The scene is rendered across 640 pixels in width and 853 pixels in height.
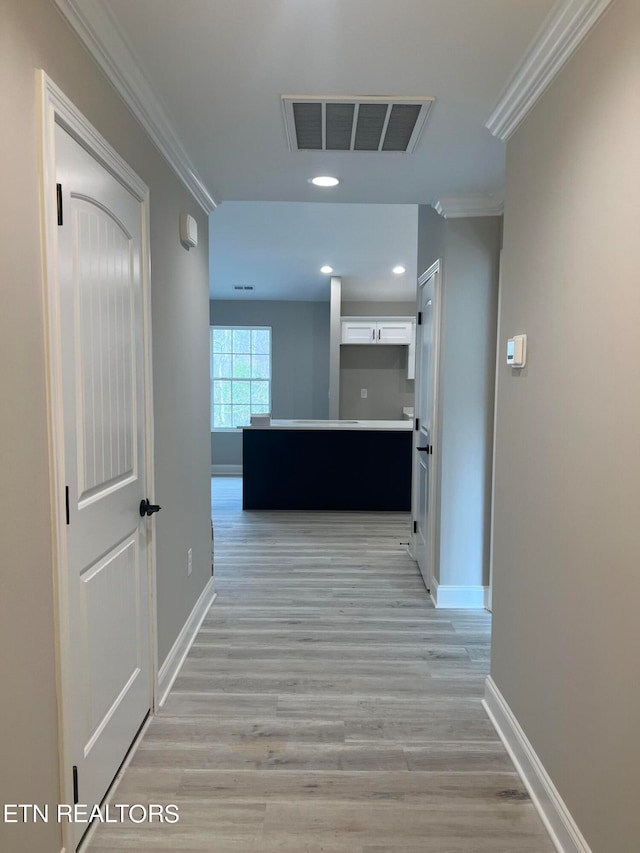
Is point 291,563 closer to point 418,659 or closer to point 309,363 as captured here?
point 418,659

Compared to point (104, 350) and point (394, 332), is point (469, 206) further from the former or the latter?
point (394, 332)

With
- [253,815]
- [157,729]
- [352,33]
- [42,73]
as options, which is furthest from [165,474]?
[352,33]

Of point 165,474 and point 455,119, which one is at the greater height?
point 455,119

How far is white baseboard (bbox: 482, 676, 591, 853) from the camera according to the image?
1528mm

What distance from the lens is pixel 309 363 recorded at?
806 centimetres

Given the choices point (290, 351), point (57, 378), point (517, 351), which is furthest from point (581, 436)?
point (290, 351)

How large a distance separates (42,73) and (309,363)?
682 centimetres

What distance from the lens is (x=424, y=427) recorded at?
3.76 metres

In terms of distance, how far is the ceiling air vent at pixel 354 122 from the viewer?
1.97 meters

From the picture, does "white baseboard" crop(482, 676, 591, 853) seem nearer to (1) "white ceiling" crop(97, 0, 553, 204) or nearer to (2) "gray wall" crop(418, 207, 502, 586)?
(2) "gray wall" crop(418, 207, 502, 586)

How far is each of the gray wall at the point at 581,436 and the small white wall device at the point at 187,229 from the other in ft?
4.92

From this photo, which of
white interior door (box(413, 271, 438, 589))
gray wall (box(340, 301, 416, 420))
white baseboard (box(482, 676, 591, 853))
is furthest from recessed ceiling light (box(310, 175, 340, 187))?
gray wall (box(340, 301, 416, 420))

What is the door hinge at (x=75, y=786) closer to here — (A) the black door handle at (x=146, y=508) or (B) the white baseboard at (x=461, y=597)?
(A) the black door handle at (x=146, y=508)

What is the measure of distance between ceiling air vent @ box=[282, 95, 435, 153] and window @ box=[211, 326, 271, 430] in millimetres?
5819
